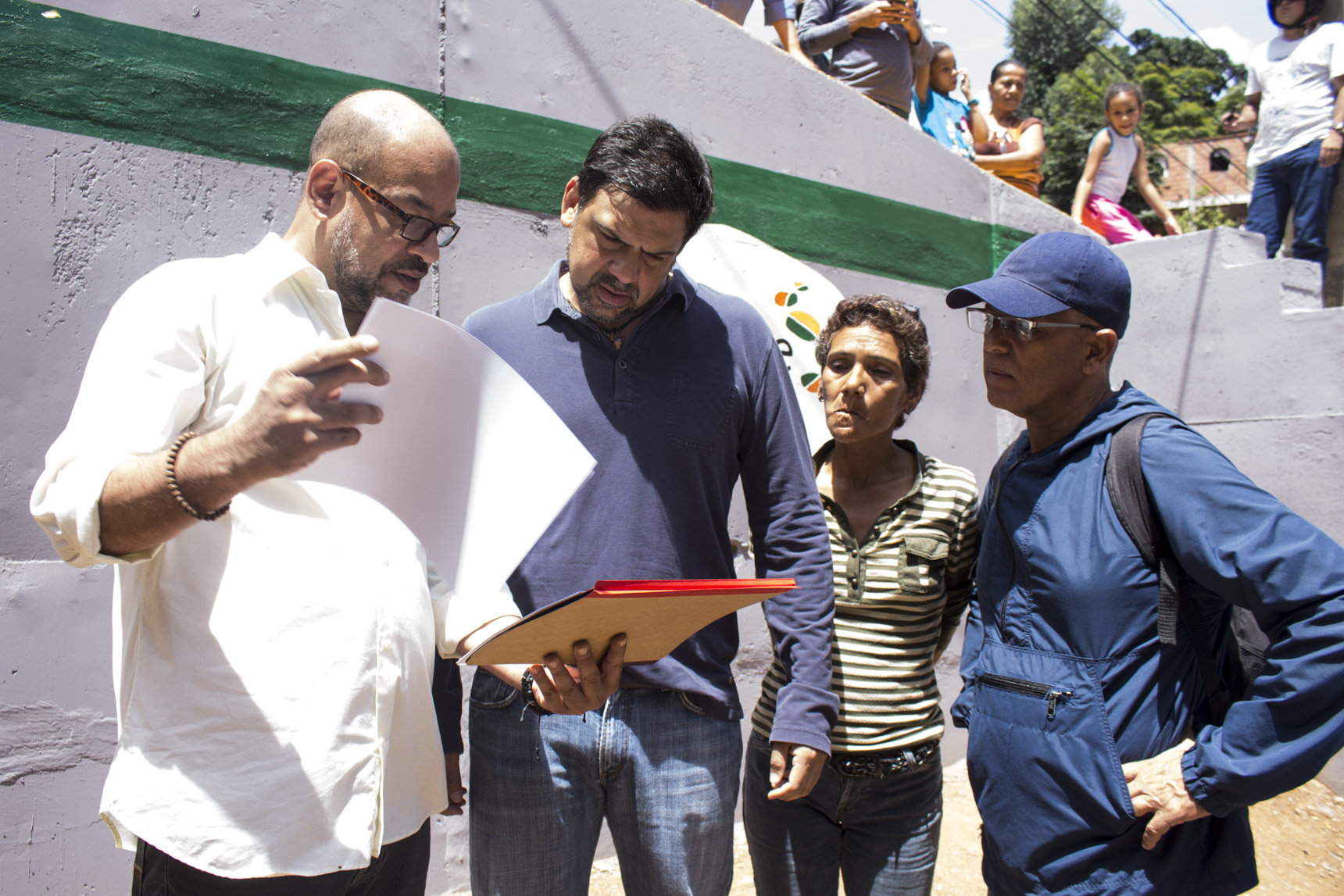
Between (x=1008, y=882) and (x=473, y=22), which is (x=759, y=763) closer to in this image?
(x=1008, y=882)

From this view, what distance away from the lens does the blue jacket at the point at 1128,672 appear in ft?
4.85

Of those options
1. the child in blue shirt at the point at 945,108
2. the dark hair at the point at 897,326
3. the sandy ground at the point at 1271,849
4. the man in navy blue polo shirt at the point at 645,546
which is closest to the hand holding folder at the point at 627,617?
the man in navy blue polo shirt at the point at 645,546

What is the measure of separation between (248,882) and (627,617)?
27.2 inches

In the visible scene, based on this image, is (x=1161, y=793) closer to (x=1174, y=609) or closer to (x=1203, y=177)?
(x=1174, y=609)

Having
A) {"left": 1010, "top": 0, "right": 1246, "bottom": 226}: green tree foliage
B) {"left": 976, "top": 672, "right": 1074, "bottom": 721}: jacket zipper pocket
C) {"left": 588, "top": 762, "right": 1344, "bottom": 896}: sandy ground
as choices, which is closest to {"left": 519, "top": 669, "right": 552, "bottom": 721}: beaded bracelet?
{"left": 976, "top": 672, "right": 1074, "bottom": 721}: jacket zipper pocket

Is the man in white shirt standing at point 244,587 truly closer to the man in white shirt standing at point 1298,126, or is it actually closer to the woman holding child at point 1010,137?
the woman holding child at point 1010,137

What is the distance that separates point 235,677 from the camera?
52.8 inches

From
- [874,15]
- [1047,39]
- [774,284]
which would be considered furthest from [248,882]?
[1047,39]

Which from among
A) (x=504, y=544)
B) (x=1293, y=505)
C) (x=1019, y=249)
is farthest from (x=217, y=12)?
(x=1293, y=505)

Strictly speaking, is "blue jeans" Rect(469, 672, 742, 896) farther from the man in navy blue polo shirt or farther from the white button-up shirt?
the white button-up shirt

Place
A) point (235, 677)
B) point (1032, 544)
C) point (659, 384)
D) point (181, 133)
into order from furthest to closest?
point (181, 133) → point (659, 384) → point (1032, 544) → point (235, 677)

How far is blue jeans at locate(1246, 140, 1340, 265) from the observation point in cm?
555

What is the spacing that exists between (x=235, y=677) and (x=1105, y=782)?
4.75ft

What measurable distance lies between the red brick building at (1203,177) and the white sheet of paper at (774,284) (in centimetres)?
3187
